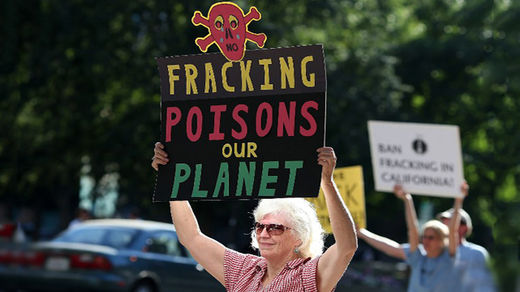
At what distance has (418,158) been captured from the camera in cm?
972

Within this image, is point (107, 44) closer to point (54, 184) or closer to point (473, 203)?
point (54, 184)

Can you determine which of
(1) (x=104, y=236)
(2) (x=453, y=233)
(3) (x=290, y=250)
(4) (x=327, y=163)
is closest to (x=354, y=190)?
(2) (x=453, y=233)

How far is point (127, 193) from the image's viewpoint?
31109mm

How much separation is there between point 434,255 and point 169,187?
154 inches

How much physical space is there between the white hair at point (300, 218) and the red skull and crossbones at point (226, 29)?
66 centimetres

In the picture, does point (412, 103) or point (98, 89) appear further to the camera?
point (412, 103)

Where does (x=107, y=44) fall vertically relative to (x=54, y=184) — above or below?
above

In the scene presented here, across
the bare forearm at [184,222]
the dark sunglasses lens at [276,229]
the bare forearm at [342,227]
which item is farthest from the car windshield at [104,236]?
the bare forearm at [342,227]

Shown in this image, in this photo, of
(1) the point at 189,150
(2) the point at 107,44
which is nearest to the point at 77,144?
(2) the point at 107,44

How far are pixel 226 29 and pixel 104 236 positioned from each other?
1057 centimetres

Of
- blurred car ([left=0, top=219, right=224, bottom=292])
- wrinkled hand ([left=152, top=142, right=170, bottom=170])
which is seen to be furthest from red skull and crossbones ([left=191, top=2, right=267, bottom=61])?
blurred car ([left=0, top=219, right=224, bottom=292])

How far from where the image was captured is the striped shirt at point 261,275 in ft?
13.9

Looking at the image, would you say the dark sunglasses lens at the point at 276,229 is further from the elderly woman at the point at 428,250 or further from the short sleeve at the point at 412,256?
the short sleeve at the point at 412,256

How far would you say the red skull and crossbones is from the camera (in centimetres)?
468
